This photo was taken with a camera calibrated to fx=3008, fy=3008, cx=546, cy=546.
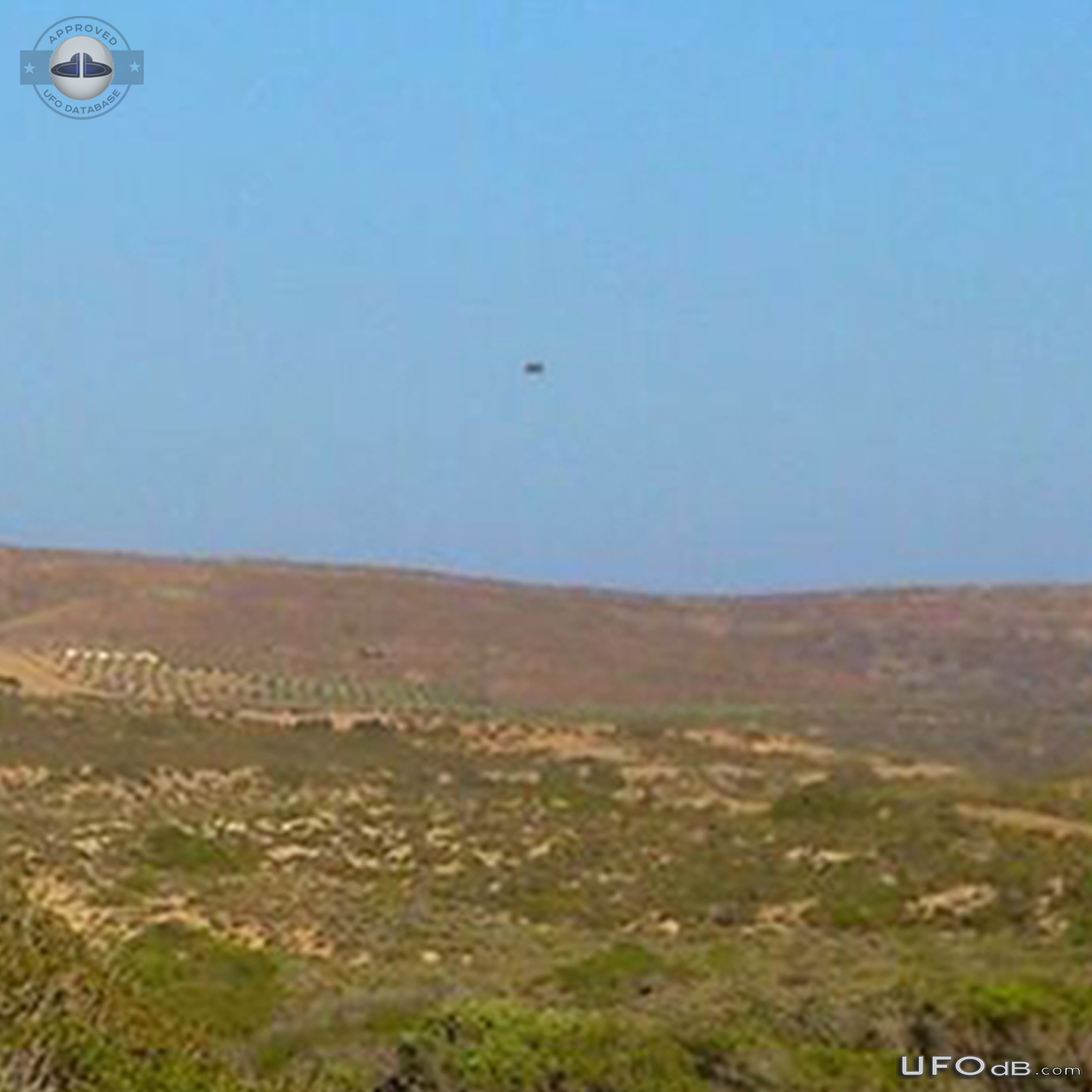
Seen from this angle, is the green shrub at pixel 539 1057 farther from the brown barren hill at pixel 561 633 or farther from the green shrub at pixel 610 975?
the brown barren hill at pixel 561 633

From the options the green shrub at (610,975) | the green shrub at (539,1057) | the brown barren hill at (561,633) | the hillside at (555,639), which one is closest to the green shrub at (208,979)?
the green shrub at (610,975)

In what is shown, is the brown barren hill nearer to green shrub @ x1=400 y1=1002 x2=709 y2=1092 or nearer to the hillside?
the hillside

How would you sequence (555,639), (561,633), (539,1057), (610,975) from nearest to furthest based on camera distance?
1. (539,1057)
2. (610,975)
3. (555,639)
4. (561,633)

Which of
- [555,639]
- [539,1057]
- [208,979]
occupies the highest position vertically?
[555,639]

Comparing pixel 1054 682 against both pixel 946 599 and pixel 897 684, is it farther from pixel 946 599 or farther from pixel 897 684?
pixel 946 599

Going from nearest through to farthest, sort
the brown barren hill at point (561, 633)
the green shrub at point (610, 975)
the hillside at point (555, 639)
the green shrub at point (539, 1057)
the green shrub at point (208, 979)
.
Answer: the green shrub at point (539, 1057) → the green shrub at point (208, 979) → the green shrub at point (610, 975) → the hillside at point (555, 639) → the brown barren hill at point (561, 633)

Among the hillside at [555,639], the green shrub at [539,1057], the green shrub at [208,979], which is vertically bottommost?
the green shrub at [539,1057]

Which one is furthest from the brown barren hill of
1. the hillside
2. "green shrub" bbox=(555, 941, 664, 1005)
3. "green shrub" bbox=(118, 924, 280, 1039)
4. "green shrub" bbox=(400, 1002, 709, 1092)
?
"green shrub" bbox=(400, 1002, 709, 1092)

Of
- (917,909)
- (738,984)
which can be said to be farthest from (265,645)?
(738,984)

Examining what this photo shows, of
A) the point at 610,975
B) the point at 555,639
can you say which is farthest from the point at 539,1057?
the point at 555,639

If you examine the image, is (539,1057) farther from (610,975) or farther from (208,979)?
(610,975)

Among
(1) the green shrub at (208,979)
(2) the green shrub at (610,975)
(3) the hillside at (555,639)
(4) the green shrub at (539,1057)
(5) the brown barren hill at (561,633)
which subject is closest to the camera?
(4) the green shrub at (539,1057)
